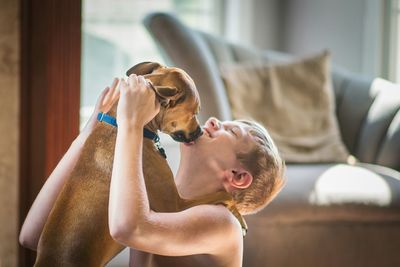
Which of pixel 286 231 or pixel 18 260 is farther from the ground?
pixel 18 260

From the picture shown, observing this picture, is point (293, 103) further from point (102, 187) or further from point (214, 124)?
point (102, 187)

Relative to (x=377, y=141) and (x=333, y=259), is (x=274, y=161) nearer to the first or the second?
(x=333, y=259)

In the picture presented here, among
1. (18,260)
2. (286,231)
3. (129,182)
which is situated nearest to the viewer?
(129,182)

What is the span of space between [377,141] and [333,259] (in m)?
0.66

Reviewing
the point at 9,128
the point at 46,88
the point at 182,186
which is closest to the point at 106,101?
the point at 182,186

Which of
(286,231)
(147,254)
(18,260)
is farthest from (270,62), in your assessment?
(147,254)

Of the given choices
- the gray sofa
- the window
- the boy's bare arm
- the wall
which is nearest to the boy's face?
the boy's bare arm

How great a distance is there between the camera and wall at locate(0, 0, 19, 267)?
51.8 inches

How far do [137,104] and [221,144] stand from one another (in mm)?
204

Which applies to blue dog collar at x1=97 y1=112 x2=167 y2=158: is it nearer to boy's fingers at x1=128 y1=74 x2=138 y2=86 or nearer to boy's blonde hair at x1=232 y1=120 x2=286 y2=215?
boy's fingers at x1=128 y1=74 x2=138 y2=86

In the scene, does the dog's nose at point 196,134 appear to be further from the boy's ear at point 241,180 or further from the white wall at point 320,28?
the white wall at point 320,28

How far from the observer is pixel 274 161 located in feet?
3.53

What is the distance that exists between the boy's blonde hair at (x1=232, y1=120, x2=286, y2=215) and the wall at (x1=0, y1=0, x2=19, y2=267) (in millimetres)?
490

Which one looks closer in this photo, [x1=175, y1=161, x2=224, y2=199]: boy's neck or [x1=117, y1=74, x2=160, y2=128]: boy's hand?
[x1=117, y1=74, x2=160, y2=128]: boy's hand
